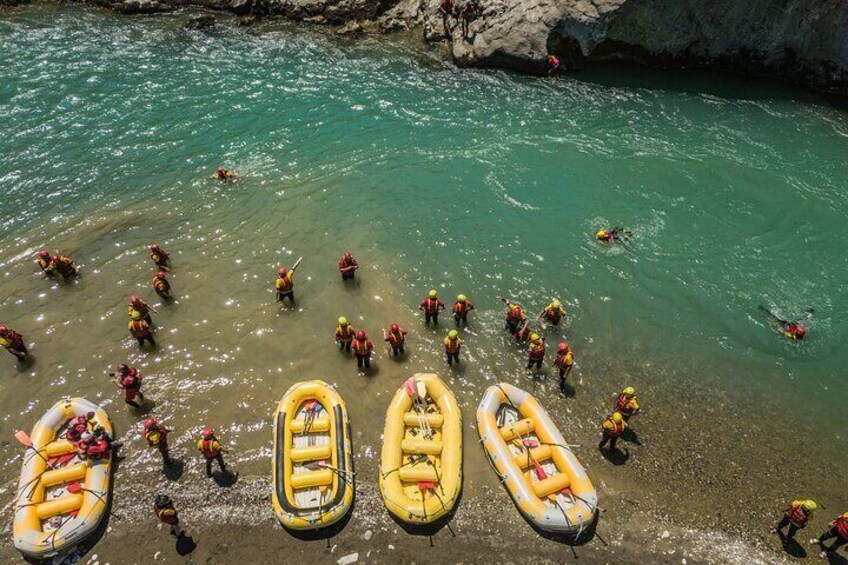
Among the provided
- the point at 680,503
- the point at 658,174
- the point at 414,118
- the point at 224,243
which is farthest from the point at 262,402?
the point at 658,174

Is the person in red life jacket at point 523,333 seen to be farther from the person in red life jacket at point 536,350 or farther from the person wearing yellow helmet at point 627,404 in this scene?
the person wearing yellow helmet at point 627,404

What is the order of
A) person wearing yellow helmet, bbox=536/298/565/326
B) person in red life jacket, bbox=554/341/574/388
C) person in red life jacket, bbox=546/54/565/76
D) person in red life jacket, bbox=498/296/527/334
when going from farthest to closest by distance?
person in red life jacket, bbox=546/54/565/76, person wearing yellow helmet, bbox=536/298/565/326, person in red life jacket, bbox=498/296/527/334, person in red life jacket, bbox=554/341/574/388

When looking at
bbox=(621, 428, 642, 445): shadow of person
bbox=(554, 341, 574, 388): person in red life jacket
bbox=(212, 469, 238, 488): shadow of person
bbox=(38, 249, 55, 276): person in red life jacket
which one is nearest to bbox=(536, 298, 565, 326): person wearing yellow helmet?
bbox=(554, 341, 574, 388): person in red life jacket

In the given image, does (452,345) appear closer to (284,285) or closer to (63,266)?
(284,285)

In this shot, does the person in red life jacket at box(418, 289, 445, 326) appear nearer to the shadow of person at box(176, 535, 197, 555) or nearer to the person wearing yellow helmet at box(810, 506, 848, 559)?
the shadow of person at box(176, 535, 197, 555)

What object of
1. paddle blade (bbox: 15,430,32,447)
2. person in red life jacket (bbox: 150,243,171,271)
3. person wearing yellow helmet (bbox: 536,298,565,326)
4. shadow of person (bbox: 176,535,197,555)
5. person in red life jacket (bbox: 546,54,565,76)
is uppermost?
person in red life jacket (bbox: 546,54,565,76)

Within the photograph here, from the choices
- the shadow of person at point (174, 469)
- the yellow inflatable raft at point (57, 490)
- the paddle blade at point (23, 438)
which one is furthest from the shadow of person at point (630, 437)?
the paddle blade at point (23, 438)
